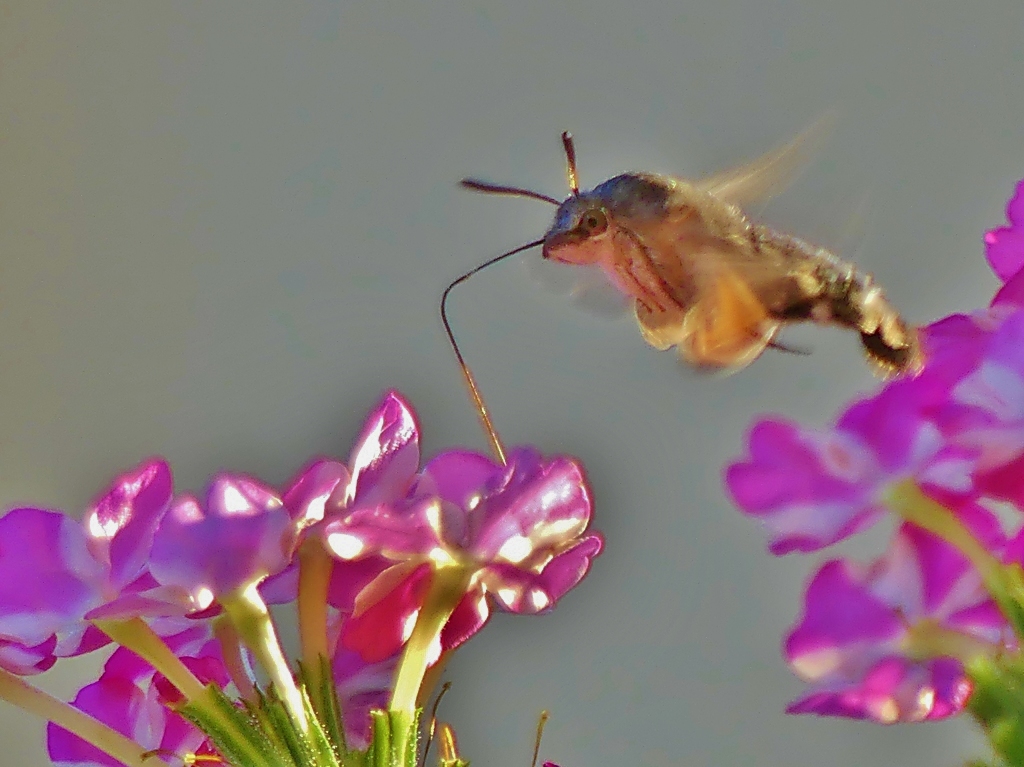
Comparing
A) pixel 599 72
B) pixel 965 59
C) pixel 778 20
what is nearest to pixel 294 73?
pixel 599 72

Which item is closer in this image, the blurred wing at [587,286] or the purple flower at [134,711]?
the purple flower at [134,711]

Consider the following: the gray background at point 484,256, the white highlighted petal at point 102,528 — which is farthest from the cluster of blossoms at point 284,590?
the gray background at point 484,256

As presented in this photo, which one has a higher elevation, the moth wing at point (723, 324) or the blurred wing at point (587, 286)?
the moth wing at point (723, 324)

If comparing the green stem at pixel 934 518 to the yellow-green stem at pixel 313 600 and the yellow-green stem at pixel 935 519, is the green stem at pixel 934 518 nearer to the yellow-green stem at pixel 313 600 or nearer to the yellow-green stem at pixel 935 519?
the yellow-green stem at pixel 935 519

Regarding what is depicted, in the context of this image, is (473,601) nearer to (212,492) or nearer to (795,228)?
(212,492)

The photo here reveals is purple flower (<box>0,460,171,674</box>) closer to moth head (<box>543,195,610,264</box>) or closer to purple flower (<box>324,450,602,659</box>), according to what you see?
purple flower (<box>324,450,602,659</box>)

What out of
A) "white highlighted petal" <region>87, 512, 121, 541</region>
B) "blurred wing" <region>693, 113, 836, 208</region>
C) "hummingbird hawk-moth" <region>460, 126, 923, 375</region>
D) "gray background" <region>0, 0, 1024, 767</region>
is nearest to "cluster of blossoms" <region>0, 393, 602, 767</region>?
"white highlighted petal" <region>87, 512, 121, 541</region>

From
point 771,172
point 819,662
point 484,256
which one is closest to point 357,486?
point 819,662
